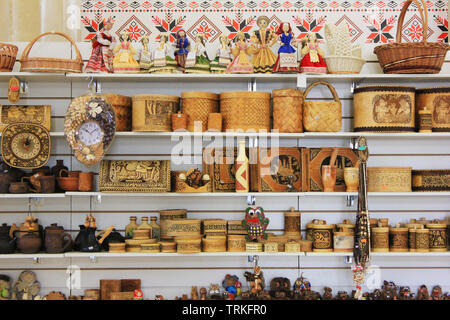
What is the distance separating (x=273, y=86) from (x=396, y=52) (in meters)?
1.00

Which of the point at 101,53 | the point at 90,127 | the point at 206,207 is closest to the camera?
the point at 90,127

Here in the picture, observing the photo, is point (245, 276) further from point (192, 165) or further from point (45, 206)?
point (45, 206)

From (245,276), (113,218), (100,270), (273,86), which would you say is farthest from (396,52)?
(100,270)

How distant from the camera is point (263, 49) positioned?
401cm

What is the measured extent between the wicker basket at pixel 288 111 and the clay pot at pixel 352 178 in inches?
19.2

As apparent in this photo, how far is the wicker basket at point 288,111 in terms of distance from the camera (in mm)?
3951

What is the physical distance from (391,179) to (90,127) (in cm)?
233

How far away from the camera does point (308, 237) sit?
405 cm

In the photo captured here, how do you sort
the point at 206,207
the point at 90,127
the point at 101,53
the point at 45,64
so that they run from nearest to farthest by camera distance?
the point at 90,127 → the point at 45,64 → the point at 101,53 → the point at 206,207

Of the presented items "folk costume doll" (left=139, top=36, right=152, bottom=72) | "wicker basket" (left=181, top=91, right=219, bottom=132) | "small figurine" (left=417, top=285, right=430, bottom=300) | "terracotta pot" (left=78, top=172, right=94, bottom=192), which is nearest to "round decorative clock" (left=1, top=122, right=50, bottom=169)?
"terracotta pot" (left=78, top=172, right=94, bottom=192)

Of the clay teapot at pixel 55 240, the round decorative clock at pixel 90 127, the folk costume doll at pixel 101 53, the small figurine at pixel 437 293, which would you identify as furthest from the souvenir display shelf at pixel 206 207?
the round decorative clock at pixel 90 127

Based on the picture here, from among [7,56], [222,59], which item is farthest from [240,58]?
[7,56]

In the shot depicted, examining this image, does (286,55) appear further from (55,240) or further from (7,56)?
(55,240)

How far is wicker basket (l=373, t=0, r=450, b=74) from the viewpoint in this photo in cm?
383
